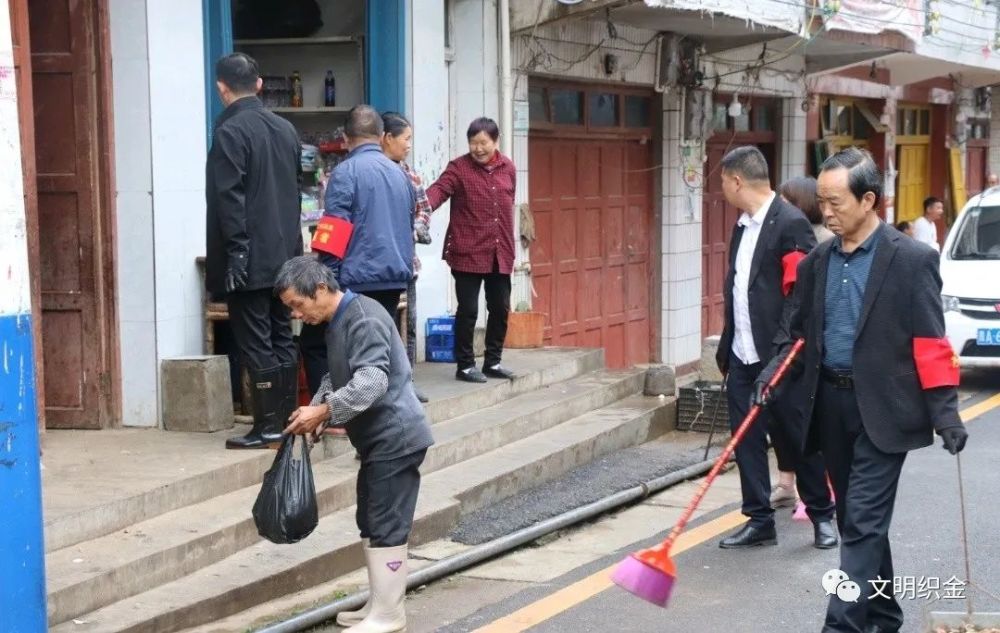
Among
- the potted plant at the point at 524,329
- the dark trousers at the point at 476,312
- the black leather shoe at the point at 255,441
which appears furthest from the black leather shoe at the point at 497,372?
the black leather shoe at the point at 255,441

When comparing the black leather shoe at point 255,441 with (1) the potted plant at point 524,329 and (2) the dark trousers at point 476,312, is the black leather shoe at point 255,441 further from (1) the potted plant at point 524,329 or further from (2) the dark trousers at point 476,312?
(1) the potted plant at point 524,329

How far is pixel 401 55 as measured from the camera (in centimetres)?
1061

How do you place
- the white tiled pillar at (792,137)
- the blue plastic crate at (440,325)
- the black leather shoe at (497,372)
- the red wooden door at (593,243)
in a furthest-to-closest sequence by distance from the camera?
the white tiled pillar at (792,137) < the red wooden door at (593,243) < the blue plastic crate at (440,325) < the black leather shoe at (497,372)

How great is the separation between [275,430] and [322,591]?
1.35 m

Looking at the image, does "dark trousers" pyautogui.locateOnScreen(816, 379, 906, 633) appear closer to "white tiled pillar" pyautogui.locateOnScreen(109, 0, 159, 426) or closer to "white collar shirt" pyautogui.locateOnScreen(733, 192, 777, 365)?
"white collar shirt" pyautogui.locateOnScreen(733, 192, 777, 365)

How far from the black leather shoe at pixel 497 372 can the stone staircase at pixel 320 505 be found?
A: 0.31 feet

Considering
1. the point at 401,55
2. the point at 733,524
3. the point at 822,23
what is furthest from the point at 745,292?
the point at 822,23

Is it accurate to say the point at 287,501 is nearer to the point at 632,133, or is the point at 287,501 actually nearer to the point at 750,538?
the point at 750,538

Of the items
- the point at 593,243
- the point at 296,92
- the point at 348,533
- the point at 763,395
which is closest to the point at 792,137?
the point at 593,243

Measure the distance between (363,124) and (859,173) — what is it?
3.36 metres

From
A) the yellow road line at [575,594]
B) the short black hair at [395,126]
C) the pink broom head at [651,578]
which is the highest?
the short black hair at [395,126]

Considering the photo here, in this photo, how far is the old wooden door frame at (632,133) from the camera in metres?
13.1

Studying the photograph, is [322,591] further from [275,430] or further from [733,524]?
[733,524]

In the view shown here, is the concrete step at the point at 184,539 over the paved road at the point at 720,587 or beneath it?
over
